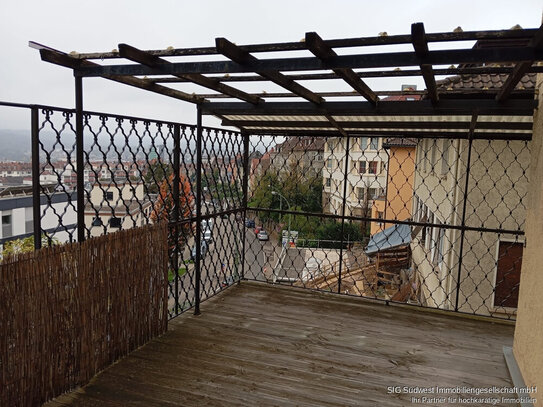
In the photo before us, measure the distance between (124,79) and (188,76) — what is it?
55cm

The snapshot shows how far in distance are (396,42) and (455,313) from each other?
3359 millimetres

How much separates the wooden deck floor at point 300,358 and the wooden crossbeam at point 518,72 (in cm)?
210

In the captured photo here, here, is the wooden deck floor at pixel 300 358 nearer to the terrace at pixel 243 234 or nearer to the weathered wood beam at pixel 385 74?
the terrace at pixel 243 234

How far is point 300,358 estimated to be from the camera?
3189 mm

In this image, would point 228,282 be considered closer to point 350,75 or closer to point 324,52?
point 350,75

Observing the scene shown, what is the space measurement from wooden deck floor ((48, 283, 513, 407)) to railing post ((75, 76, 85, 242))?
3.59ft

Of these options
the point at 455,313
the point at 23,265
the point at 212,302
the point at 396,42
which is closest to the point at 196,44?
the point at 396,42

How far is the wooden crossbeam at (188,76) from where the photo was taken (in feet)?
7.18

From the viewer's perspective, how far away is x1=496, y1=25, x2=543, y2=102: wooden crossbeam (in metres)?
1.76

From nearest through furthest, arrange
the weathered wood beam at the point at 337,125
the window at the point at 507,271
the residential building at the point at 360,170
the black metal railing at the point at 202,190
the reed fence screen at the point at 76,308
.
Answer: the reed fence screen at the point at 76,308, the black metal railing at the point at 202,190, the weathered wood beam at the point at 337,125, the window at the point at 507,271, the residential building at the point at 360,170

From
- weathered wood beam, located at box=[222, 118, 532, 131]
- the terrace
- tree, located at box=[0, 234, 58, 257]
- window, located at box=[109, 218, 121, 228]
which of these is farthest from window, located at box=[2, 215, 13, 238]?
window, located at box=[109, 218, 121, 228]

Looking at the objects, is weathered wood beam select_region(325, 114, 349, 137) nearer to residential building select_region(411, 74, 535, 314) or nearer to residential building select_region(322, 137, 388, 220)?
residential building select_region(411, 74, 535, 314)

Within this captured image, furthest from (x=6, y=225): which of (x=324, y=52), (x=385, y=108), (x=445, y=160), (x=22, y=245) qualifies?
(x=324, y=52)

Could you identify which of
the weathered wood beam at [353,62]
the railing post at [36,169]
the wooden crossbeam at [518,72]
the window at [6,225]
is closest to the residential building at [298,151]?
the wooden crossbeam at [518,72]
